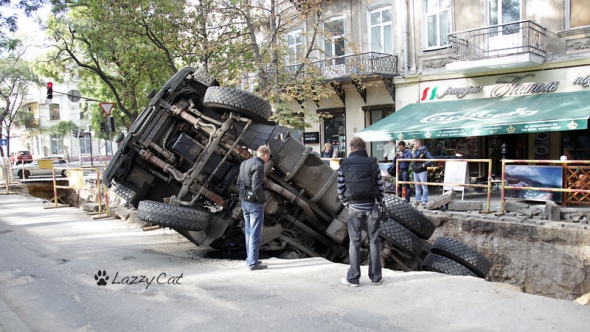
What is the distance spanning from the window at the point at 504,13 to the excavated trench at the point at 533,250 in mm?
8226

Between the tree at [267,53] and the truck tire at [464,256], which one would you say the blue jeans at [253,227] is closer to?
the truck tire at [464,256]

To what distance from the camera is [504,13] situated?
15719mm

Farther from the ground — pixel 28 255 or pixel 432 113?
pixel 432 113

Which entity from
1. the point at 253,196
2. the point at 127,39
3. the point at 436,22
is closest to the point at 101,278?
the point at 253,196

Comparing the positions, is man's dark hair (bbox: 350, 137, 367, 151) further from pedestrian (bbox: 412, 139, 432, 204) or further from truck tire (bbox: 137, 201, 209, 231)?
pedestrian (bbox: 412, 139, 432, 204)

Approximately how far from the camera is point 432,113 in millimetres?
16391

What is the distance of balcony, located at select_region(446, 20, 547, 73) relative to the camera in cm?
1472

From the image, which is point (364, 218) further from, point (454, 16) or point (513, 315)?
point (454, 16)

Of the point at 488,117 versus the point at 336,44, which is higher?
the point at 336,44

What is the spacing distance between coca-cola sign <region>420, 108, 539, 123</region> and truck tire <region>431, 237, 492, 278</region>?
312 inches

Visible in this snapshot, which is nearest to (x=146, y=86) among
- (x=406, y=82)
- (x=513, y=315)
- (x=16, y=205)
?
(x=16, y=205)

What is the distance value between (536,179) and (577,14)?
6.97m

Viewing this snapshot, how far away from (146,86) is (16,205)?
624 centimetres

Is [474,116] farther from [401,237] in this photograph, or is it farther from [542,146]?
[401,237]
